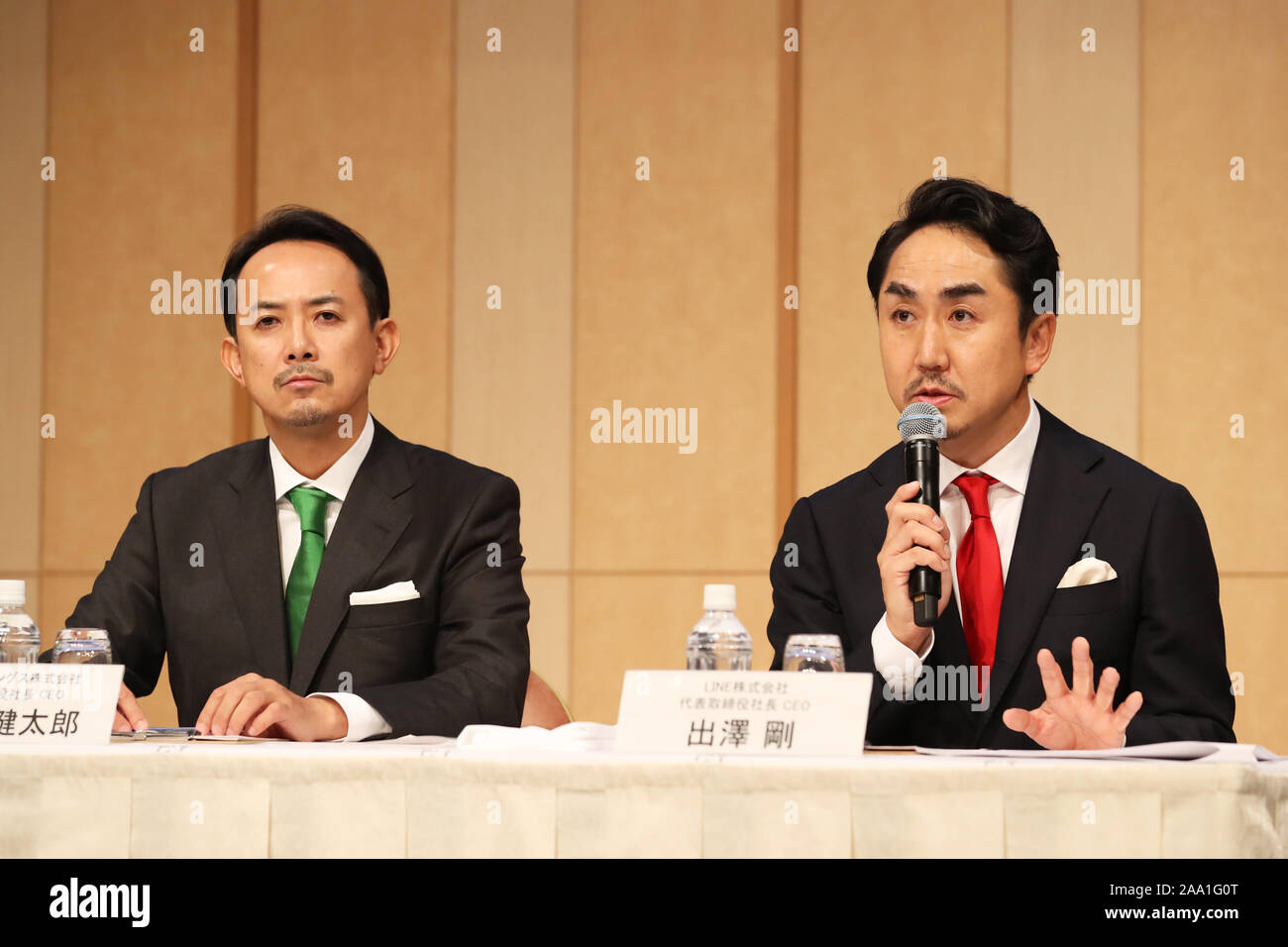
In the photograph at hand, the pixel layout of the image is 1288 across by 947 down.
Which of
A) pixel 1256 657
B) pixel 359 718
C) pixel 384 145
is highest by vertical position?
pixel 384 145

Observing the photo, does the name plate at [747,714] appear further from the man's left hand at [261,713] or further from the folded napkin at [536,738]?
the man's left hand at [261,713]

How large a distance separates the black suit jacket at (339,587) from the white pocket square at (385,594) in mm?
12

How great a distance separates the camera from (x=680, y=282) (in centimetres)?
419

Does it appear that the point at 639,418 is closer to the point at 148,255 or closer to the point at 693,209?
the point at 693,209

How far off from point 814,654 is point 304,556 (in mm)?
898

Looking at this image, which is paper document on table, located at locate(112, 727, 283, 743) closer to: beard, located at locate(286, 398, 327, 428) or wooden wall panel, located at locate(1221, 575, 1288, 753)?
beard, located at locate(286, 398, 327, 428)

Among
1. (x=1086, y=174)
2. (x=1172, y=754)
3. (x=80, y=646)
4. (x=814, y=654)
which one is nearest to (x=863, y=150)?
(x=1086, y=174)

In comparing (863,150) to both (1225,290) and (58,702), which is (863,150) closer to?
(1225,290)

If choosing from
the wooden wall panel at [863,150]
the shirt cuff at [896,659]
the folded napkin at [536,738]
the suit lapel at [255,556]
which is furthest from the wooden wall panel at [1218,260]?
the folded napkin at [536,738]

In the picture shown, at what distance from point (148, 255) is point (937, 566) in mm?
3305

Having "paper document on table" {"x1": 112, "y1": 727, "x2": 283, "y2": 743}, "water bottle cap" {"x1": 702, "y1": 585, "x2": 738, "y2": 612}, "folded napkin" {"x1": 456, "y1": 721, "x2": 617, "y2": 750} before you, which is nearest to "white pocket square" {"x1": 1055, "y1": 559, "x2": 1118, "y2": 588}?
"water bottle cap" {"x1": 702, "y1": 585, "x2": 738, "y2": 612}

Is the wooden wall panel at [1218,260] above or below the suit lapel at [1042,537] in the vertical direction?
above

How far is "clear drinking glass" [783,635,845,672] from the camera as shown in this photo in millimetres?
1656

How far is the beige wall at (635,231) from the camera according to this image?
4.01 m
